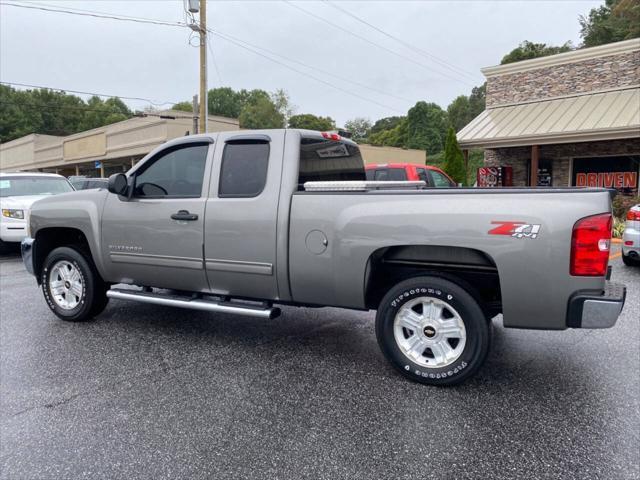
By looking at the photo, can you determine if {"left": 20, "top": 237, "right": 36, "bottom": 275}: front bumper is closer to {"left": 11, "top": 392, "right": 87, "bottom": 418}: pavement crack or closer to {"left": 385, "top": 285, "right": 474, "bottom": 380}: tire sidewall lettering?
{"left": 11, "top": 392, "right": 87, "bottom": 418}: pavement crack

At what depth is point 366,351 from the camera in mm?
4348

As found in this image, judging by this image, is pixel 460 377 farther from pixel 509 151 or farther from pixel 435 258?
pixel 509 151

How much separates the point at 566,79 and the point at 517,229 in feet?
53.5

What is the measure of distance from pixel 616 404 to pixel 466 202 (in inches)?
68.5

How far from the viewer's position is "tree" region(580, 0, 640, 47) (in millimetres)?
30203

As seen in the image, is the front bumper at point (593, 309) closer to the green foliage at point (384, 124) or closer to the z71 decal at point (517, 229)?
the z71 decal at point (517, 229)

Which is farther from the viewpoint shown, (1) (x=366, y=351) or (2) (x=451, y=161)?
(2) (x=451, y=161)

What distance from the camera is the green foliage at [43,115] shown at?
72750mm

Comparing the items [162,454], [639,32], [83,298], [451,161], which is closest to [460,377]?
[162,454]

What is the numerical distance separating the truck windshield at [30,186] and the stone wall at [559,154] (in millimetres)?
14829

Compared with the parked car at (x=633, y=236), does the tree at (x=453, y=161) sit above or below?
above

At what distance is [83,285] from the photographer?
200 inches

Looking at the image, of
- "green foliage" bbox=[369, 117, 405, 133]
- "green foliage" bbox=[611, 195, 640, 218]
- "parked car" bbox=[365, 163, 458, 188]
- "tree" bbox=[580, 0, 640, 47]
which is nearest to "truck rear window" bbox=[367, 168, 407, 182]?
"parked car" bbox=[365, 163, 458, 188]

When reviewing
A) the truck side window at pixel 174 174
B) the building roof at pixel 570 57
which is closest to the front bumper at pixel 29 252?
the truck side window at pixel 174 174
